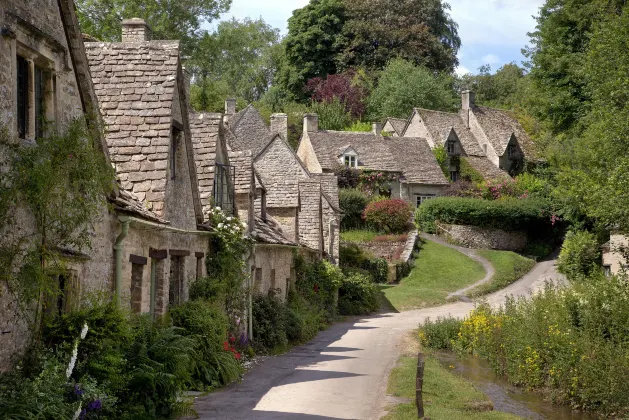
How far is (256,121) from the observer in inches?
2206

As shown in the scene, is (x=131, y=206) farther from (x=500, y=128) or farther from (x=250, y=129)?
(x=500, y=128)

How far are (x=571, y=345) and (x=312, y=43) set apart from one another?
224ft

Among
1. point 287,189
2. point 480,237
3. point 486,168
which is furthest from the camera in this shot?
point 486,168

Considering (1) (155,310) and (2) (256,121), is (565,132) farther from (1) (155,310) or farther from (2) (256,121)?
(1) (155,310)

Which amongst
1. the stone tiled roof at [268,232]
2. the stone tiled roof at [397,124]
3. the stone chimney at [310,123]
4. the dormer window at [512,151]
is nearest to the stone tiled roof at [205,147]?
the stone tiled roof at [268,232]

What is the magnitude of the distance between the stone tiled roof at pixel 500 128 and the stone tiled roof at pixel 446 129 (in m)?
1.40

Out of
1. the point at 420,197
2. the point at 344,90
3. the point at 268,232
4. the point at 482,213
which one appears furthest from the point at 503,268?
the point at 344,90

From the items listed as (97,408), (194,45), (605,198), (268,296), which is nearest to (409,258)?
(194,45)

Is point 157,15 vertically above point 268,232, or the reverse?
point 157,15

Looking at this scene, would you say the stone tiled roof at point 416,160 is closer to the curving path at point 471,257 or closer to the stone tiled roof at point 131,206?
A: the curving path at point 471,257

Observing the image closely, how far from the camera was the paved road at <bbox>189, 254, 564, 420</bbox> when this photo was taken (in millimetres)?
14055

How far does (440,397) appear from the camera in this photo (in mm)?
16984

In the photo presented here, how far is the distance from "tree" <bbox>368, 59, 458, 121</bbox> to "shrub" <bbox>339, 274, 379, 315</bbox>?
40.8 m

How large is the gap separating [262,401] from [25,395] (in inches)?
230
